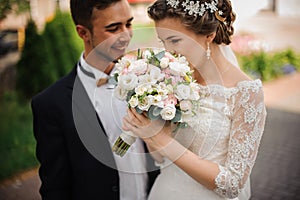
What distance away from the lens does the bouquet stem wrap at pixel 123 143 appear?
221 cm

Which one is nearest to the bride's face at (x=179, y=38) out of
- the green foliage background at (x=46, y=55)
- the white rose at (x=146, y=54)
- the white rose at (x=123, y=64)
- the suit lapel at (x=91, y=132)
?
the white rose at (x=146, y=54)

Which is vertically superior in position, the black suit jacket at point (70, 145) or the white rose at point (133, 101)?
the white rose at point (133, 101)

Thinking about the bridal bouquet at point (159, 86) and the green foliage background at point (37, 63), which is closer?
the bridal bouquet at point (159, 86)

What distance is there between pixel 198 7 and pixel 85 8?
674 mm

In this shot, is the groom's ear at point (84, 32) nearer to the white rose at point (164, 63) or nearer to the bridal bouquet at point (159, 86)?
the bridal bouquet at point (159, 86)

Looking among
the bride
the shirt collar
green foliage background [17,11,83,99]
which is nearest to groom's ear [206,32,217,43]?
the bride

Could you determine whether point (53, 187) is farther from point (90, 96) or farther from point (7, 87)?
point (7, 87)

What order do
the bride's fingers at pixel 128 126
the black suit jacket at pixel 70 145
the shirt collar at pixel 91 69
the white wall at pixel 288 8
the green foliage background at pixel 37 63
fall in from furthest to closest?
the white wall at pixel 288 8 < the green foliage background at pixel 37 63 < the shirt collar at pixel 91 69 < the black suit jacket at pixel 70 145 < the bride's fingers at pixel 128 126

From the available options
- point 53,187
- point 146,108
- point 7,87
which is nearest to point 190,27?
point 146,108

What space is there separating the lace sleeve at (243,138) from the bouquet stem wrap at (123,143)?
47cm

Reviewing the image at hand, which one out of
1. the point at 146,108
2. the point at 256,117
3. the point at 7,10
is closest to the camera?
the point at 146,108

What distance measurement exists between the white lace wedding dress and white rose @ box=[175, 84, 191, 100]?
0.22m

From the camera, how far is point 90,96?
2492 mm

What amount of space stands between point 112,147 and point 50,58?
510 centimetres
